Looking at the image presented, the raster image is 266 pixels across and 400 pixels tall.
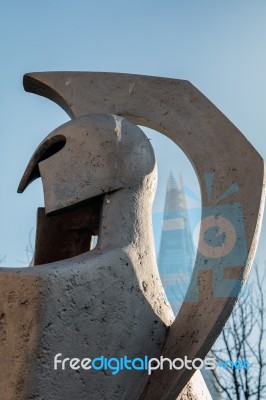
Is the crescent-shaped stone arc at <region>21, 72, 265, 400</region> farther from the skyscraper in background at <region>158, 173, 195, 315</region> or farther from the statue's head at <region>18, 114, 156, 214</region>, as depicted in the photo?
the skyscraper in background at <region>158, 173, 195, 315</region>

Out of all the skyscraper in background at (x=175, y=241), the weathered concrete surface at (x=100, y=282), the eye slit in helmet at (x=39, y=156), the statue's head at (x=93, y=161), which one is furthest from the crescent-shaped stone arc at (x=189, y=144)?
the skyscraper in background at (x=175, y=241)

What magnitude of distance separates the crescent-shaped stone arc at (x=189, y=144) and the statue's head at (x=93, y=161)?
1.09ft

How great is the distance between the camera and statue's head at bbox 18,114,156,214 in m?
3.22

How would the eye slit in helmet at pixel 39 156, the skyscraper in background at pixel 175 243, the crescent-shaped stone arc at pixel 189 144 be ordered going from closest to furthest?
1. the crescent-shaped stone arc at pixel 189 144
2. the eye slit in helmet at pixel 39 156
3. the skyscraper in background at pixel 175 243

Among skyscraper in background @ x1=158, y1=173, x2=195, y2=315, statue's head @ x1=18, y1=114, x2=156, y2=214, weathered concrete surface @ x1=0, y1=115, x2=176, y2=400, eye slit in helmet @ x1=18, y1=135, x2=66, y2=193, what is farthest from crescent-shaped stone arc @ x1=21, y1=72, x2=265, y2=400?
skyscraper in background @ x1=158, y1=173, x2=195, y2=315

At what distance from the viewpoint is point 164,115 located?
3.76 meters

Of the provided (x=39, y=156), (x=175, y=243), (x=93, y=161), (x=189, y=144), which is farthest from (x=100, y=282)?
(x=175, y=243)

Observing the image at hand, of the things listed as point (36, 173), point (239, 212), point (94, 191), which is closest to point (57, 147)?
point (36, 173)

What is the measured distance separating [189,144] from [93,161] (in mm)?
640

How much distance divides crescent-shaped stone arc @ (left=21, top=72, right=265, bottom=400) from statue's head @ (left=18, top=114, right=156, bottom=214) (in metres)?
0.33

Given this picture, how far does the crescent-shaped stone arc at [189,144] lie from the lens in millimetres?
3139

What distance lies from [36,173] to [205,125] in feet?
3.43

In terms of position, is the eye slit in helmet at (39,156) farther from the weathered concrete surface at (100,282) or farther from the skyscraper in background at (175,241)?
the skyscraper in background at (175,241)

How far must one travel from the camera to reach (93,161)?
3.28m
